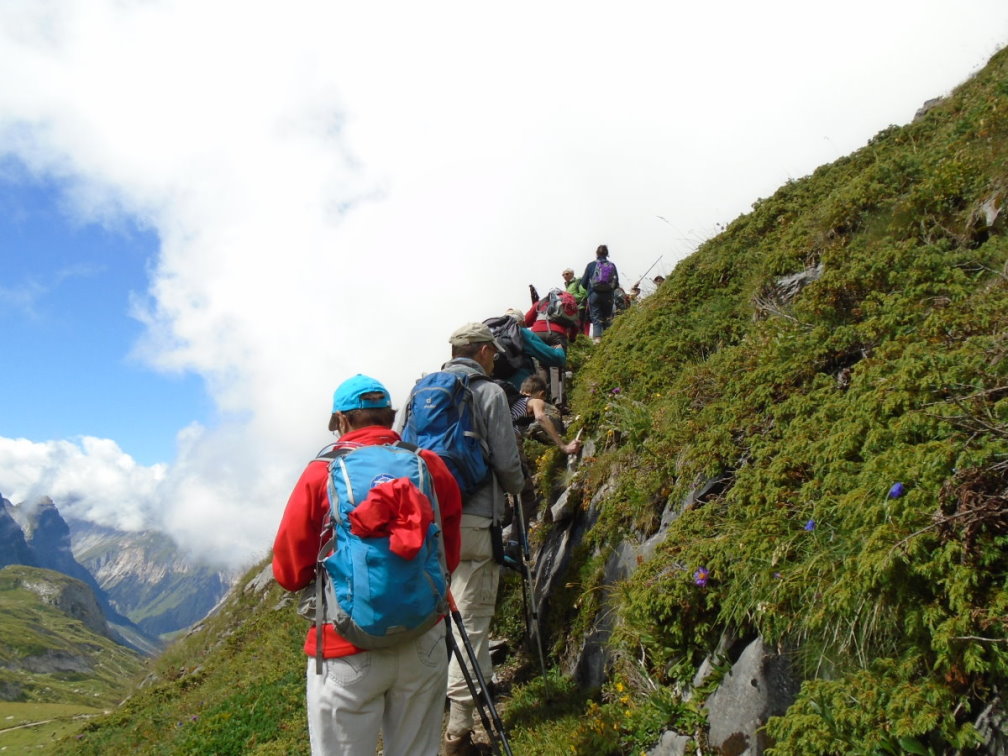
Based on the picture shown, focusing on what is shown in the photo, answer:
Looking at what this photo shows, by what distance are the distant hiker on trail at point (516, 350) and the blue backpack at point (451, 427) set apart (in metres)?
3.99

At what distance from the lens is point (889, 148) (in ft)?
30.7

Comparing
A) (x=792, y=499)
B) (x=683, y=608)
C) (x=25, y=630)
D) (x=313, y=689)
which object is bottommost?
(x=683, y=608)

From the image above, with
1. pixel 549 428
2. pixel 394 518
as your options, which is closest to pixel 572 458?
pixel 549 428

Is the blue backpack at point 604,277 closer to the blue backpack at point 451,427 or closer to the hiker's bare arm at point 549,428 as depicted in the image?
the hiker's bare arm at point 549,428

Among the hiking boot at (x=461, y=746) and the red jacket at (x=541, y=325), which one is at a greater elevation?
the red jacket at (x=541, y=325)

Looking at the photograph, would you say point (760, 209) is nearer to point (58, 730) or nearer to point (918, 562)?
point (918, 562)

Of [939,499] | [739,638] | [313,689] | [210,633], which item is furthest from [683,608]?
[210,633]

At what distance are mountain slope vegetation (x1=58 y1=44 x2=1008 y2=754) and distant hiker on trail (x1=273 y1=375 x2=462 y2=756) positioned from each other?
5.16 feet

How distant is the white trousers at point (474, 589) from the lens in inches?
224

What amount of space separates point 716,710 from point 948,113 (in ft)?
28.2

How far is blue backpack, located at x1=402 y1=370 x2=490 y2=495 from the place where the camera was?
5566 mm

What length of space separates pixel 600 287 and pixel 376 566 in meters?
13.3

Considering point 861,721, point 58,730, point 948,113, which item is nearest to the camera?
point 861,721

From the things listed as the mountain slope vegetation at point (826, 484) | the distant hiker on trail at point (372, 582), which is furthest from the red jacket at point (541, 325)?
the distant hiker on trail at point (372, 582)
